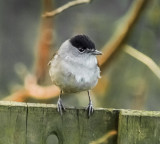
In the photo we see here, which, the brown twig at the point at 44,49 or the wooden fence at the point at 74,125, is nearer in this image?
the wooden fence at the point at 74,125

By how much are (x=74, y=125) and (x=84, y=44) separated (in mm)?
1176

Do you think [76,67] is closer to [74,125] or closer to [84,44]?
[84,44]

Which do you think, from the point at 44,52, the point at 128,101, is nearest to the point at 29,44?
the point at 128,101

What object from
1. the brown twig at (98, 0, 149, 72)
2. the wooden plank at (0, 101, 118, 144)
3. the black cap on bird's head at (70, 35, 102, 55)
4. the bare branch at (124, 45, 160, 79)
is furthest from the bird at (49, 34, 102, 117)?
the wooden plank at (0, 101, 118, 144)

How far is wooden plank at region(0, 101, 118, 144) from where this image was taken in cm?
300

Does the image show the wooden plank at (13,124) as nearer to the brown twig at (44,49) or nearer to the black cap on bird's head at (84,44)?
the black cap on bird's head at (84,44)

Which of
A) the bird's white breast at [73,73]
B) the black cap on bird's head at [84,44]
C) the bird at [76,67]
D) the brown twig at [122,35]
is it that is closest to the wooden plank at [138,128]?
the bird at [76,67]

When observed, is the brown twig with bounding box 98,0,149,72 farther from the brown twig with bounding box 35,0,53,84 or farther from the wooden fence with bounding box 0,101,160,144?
the wooden fence with bounding box 0,101,160,144

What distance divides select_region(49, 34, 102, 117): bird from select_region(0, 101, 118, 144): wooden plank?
A: 1.99ft

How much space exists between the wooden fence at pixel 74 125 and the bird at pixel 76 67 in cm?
61

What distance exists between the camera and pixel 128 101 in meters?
6.55

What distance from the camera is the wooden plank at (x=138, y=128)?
305cm

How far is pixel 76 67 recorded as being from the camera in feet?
13.2

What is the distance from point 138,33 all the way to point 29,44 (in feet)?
6.57
